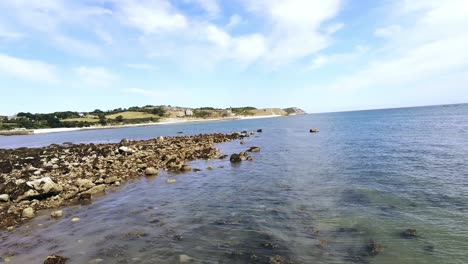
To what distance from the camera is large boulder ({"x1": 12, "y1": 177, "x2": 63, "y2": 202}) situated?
19656mm

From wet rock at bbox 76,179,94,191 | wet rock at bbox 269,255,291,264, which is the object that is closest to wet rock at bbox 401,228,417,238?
wet rock at bbox 269,255,291,264

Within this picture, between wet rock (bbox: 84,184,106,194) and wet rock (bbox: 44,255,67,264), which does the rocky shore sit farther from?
wet rock (bbox: 44,255,67,264)

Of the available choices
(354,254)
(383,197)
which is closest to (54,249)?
(354,254)

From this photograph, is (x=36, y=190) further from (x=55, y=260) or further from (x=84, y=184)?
(x=55, y=260)

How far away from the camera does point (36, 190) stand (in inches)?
784

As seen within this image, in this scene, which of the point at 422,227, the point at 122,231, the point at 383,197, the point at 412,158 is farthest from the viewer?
the point at 412,158

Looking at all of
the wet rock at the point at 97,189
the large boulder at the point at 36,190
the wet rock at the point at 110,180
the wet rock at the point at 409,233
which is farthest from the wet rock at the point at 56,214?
the wet rock at the point at 409,233

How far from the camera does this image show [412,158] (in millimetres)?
29703

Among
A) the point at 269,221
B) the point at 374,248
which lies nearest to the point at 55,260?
the point at 269,221

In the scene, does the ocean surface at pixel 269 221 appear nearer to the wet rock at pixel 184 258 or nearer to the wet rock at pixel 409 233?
the wet rock at pixel 184 258

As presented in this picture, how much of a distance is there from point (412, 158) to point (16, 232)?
31.4m

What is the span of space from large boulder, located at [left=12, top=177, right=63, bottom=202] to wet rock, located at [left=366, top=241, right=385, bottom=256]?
62.7ft

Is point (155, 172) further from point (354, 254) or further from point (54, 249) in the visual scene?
point (354, 254)

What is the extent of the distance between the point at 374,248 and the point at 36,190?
65.0 feet
